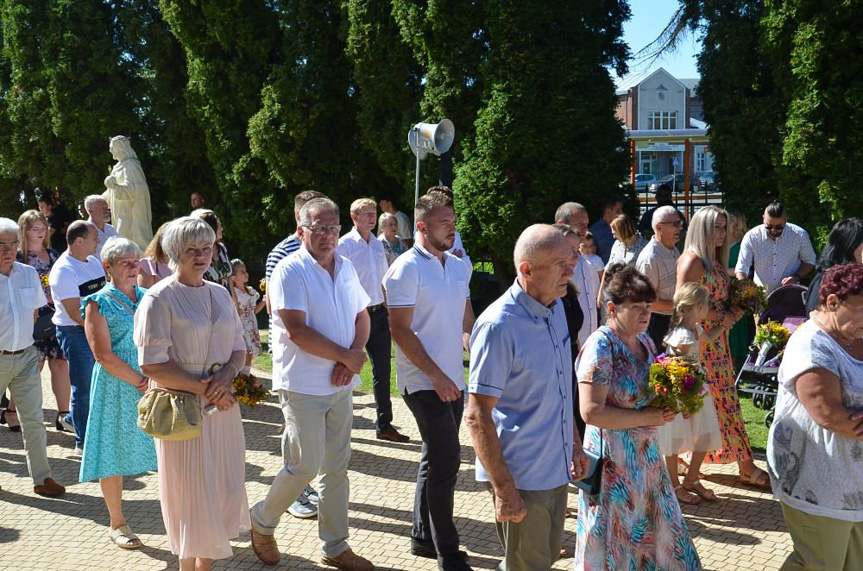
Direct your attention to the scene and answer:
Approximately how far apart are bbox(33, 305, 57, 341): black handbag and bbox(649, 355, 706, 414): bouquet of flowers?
6.35 metres

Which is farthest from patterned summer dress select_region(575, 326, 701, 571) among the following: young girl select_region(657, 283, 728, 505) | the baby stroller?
the baby stroller

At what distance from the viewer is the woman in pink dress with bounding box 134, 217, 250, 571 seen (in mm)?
4672

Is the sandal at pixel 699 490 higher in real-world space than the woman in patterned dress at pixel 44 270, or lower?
lower

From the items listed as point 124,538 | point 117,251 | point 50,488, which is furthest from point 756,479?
point 50,488

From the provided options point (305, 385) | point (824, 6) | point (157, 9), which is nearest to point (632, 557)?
point (305, 385)

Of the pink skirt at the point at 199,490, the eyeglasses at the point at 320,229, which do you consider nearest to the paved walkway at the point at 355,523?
the pink skirt at the point at 199,490

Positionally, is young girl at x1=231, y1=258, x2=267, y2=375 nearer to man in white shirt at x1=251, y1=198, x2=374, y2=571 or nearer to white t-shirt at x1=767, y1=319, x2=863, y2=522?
man in white shirt at x1=251, y1=198, x2=374, y2=571

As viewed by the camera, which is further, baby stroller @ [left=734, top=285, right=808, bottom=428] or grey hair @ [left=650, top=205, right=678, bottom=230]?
baby stroller @ [left=734, top=285, right=808, bottom=428]

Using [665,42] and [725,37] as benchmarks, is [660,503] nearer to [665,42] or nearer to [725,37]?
[725,37]

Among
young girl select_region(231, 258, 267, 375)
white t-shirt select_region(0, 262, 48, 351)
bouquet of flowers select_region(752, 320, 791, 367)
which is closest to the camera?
white t-shirt select_region(0, 262, 48, 351)

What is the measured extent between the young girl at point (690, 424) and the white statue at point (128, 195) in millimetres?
11574

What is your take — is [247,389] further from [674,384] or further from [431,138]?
[431,138]

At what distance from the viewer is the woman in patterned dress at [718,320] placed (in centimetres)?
652

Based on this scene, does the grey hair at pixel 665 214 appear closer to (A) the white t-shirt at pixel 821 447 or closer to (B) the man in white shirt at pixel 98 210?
(A) the white t-shirt at pixel 821 447
